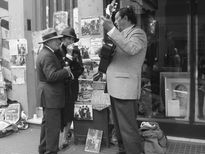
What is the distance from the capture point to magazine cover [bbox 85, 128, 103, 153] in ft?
15.9

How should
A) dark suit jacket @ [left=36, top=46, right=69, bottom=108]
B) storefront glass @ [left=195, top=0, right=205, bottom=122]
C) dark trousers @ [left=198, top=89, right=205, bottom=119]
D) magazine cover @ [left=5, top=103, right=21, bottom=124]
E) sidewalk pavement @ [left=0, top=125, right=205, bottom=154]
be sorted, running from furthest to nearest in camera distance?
magazine cover @ [left=5, top=103, right=21, bottom=124] → dark trousers @ [left=198, top=89, right=205, bottom=119] → storefront glass @ [left=195, top=0, right=205, bottom=122] → sidewalk pavement @ [left=0, top=125, right=205, bottom=154] → dark suit jacket @ [left=36, top=46, right=69, bottom=108]

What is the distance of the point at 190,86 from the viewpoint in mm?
5422

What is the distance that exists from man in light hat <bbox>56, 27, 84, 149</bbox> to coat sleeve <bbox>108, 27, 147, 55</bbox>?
3.45ft

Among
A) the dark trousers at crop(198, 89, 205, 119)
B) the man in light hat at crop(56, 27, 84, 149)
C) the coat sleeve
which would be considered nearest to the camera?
the coat sleeve

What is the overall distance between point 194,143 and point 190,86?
910mm

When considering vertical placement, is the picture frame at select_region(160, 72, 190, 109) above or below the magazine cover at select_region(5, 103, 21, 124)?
above

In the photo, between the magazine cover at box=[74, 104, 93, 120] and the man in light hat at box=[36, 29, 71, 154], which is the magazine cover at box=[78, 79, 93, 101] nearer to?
the magazine cover at box=[74, 104, 93, 120]

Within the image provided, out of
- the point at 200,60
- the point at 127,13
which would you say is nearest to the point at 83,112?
the point at 127,13

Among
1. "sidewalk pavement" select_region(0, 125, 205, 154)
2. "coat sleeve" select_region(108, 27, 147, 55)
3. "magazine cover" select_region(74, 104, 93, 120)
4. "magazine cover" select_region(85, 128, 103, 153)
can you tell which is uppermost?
"coat sleeve" select_region(108, 27, 147, 55)

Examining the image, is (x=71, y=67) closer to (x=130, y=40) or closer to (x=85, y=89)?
(x=85, y=89)

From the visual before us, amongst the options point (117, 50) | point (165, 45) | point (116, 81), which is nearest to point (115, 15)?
point (117, 50)

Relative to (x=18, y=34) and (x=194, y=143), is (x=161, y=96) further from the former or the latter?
(x=18, y=34)

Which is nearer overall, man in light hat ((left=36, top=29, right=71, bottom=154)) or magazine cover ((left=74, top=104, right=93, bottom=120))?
man in light hat ((left=36, top=29, right=71, bottom=154))

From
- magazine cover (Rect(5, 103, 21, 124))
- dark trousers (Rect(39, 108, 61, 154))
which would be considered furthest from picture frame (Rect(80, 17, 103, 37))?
magazine cover (Rect(5, 103, 21, 124))
